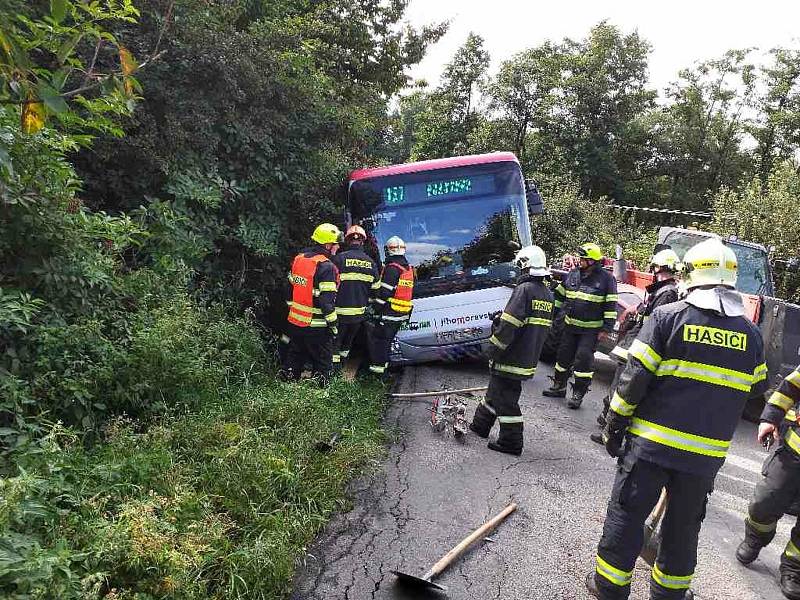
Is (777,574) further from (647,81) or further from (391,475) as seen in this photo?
(647,81)

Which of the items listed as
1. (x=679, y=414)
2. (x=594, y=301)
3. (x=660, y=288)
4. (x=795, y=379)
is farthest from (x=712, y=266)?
(x=594, y=301)

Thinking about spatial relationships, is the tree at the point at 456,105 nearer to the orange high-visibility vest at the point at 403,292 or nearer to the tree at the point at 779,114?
the tree at the point at 779,114

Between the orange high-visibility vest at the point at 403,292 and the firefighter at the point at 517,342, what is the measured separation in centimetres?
168

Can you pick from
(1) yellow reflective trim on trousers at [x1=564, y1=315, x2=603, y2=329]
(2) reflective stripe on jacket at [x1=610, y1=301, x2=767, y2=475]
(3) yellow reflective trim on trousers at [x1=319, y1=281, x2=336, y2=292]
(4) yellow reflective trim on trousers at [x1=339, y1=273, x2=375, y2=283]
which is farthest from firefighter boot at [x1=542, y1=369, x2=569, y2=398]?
(2) reflective stripe on jacket at [x1=610, y1=301, x2=767, y2=475]

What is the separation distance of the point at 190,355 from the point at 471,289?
3915 millimetres

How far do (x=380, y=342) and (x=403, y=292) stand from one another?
693mm

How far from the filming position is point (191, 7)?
6.50 meters

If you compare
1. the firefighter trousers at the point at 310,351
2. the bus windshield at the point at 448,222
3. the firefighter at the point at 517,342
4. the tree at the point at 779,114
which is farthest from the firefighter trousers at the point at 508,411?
the tree at the point at 779,114

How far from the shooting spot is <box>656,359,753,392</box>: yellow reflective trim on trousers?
123 inches

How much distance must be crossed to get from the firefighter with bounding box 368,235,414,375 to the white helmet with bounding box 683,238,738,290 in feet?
12.7

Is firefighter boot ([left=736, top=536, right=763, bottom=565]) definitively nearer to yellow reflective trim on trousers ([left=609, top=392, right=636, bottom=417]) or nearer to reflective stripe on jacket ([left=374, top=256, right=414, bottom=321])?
yellow reflective trim on trousers ([left=609, top=392, right=636, bottom=417])

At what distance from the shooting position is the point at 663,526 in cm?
328

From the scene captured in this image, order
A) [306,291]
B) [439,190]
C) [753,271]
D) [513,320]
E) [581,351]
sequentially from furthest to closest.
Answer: [753,271], [439,190], [581,351], [306,291], [513,320]

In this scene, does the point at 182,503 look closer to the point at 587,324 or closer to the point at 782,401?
the point at 782,401
